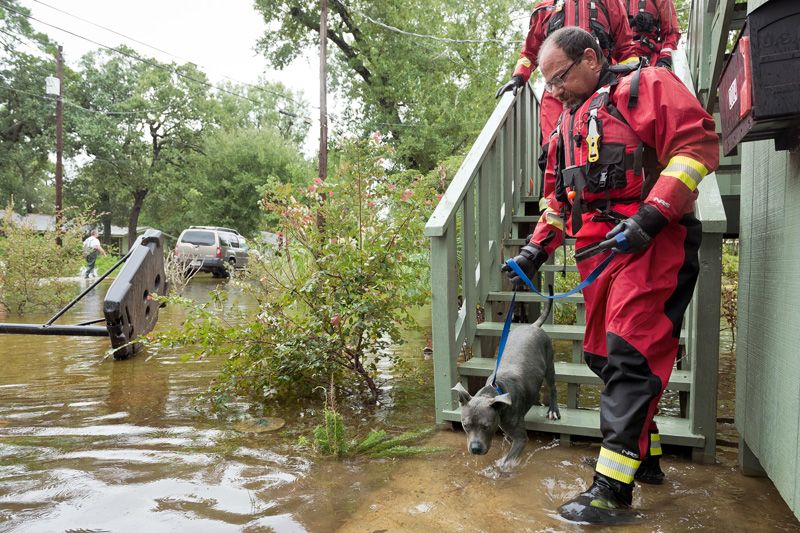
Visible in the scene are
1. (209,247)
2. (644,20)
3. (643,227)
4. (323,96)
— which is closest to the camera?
(643,227)

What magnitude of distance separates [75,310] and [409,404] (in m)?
8.46

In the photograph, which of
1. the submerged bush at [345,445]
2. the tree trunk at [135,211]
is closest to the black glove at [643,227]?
the submerged bush at [345,445]

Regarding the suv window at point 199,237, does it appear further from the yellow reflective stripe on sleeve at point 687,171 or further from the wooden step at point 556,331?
the yellow reflective stripe on sleeve at point 687,171

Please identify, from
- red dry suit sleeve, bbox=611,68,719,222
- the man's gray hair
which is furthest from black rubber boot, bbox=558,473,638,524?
the man's gray hair

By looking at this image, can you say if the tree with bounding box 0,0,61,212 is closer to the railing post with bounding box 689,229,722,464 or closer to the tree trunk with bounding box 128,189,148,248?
the tree trunk with bounding box 128,189,148,248

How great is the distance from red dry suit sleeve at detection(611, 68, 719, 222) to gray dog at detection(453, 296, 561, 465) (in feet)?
3.80

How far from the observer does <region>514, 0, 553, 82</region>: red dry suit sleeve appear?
15.2ft

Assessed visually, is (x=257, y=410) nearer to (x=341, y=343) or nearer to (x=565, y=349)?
(x=341, y=343)

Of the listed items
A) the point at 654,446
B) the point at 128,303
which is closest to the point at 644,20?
the point at 654,446

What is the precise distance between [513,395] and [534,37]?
298 centimetres

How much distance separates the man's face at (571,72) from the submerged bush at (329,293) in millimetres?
1701

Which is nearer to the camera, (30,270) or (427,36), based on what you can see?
(30,270)

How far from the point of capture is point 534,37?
15.6 feet

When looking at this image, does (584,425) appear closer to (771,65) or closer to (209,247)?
(771,65)
